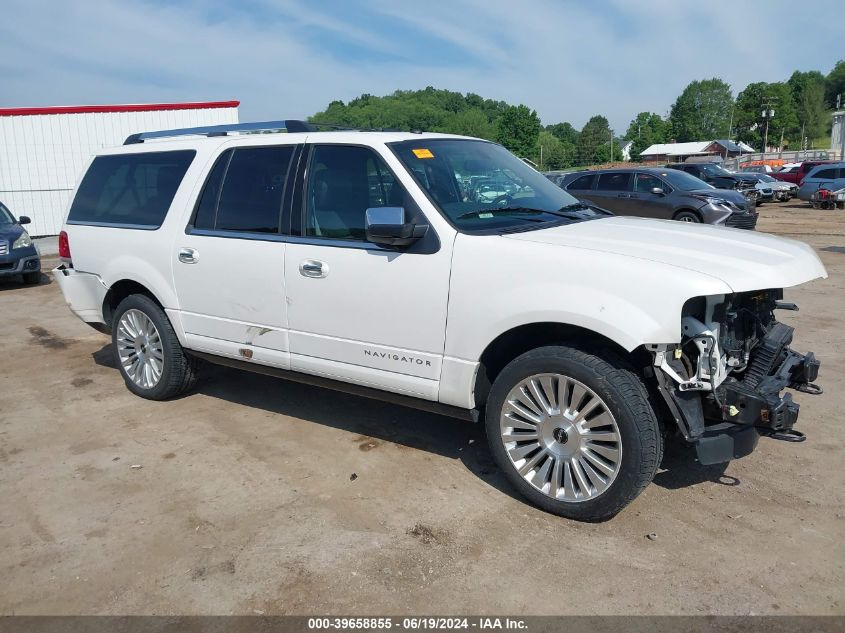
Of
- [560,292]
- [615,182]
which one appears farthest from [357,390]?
[615,182]

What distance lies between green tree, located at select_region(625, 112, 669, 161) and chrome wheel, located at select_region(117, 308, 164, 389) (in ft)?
470

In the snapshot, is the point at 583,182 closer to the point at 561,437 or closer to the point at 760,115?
the point at 561,437

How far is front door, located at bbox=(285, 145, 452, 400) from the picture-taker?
404 centimetres

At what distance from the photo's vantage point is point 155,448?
4863 millimetres

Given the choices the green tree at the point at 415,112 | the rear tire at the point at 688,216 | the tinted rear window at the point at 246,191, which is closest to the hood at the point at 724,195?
the rear tire at the point at 688,216

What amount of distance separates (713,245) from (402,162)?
1815 millimetres

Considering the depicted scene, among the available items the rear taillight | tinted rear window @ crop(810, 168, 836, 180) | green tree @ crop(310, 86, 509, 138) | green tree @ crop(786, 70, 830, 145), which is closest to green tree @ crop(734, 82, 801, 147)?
green tree @ crop(786, 70, 830, 145)

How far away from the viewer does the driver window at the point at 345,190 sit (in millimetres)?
4300

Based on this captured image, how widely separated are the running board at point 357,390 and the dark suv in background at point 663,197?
1140cm

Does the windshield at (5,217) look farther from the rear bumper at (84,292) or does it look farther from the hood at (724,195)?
the hood at (724,195)

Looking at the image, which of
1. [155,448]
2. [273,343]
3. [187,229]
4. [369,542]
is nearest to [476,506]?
[369,542]

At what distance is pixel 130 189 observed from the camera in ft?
18.6

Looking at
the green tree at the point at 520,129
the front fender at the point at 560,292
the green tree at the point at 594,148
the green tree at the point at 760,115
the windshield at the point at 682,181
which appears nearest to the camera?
the front fender at the point at 560,292

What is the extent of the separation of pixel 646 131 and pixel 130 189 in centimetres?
16197
